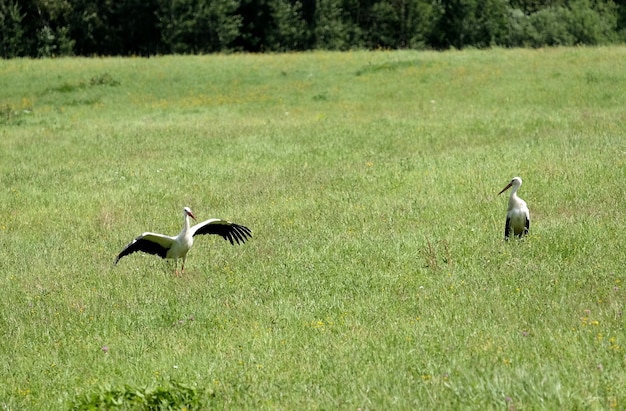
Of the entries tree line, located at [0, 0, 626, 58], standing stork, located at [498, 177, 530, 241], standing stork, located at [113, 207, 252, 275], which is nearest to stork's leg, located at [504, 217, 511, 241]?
standing stork, located at [498, 177, 530, 241]

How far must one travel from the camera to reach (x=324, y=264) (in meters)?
11.2

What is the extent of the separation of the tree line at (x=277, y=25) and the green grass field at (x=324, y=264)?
1630 inches

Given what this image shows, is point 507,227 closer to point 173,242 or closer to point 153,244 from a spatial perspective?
point 173,242

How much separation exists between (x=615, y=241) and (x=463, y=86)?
2399cm

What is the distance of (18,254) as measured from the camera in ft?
43.9

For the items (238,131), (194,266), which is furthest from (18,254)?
(238,131)

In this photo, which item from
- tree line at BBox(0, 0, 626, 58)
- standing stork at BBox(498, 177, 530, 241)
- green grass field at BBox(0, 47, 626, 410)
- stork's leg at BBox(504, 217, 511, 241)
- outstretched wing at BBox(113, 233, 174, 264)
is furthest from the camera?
tree line at BBox(0, 0, 626, 58)

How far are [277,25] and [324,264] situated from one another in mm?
64525

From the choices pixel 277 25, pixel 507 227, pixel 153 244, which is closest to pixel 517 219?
pixel 507 227

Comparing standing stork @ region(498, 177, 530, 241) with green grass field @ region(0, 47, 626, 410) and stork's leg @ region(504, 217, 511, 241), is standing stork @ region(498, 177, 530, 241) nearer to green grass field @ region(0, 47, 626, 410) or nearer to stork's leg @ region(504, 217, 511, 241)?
stork's leg @ region(504, 217, 511, 241)

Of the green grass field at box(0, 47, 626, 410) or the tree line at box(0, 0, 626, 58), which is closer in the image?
the green grass field at box(0, 47, 626, 410)

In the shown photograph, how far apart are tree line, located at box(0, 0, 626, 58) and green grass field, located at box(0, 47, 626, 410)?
4140 cm

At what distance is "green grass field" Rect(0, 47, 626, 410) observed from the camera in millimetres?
6918

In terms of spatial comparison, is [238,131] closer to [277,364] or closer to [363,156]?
[363,156]
